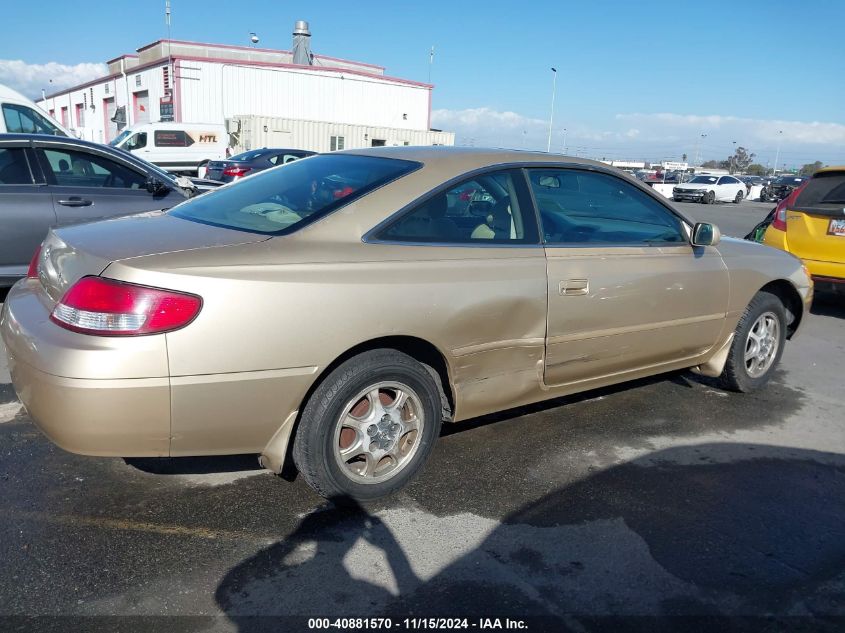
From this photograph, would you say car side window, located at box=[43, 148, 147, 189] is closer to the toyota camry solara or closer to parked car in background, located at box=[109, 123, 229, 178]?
the toyota camry solara

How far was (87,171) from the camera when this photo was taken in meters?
6.55

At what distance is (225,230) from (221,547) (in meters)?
1.30

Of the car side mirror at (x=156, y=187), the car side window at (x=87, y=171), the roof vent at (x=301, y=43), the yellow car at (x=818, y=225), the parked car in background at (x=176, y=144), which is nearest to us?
the car side window at (x=87, y=171)

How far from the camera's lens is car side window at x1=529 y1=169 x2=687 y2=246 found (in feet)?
12.2

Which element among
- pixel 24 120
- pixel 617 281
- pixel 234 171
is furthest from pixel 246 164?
pixel 617 281

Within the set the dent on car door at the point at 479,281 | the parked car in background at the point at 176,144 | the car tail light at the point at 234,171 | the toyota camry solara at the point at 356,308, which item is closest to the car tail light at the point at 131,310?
the toyota camry solara at the point at 356,308

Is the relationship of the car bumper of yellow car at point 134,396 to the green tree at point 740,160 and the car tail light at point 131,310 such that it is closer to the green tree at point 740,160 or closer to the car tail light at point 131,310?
the car tail light at point 131,310

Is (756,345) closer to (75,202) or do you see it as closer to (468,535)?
(468,535)

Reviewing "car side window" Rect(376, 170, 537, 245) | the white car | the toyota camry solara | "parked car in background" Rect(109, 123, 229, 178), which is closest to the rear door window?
the toyota camry solara

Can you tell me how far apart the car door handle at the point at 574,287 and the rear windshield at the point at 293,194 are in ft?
3.12

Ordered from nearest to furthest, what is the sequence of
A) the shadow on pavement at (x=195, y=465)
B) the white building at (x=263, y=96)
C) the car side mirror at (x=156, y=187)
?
the shadow on pavement at (x=195, y=465), the car side mirror at (x=156, y=187), the white building at (x=263, y=96)

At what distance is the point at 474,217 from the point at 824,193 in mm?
5516

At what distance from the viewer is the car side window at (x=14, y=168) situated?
609 centimetres

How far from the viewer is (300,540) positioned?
285 centimetres
